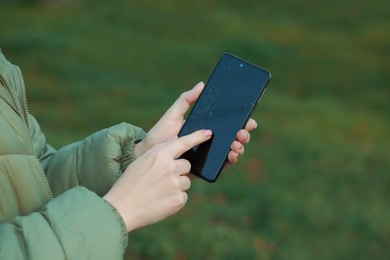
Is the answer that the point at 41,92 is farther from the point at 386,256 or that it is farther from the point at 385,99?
the point at 386,256

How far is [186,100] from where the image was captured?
7.49ft

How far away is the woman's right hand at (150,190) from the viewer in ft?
5.77

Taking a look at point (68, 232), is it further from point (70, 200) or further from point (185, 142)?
point (185, 142)

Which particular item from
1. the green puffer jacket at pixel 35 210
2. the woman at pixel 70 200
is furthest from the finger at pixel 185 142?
the green puffer jacket at pixel 35 210

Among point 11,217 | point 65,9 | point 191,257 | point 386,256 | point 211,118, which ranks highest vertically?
point 211,118

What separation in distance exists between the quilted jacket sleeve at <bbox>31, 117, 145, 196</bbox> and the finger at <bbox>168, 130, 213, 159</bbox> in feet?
Answer: 1.05

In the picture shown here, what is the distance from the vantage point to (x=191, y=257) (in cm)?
481

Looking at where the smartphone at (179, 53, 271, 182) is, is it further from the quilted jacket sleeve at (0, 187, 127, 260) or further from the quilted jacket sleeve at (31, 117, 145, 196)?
the quilted jacket sleeve at (0, 187, 127, 260)

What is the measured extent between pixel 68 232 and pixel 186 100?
763 millimetres

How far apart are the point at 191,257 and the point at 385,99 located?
6076 millimetres

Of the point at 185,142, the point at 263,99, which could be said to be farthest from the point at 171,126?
the point at 263,99

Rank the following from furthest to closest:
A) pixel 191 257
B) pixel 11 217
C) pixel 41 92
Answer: pixel 41 92 < pixel 191 257 < pixel 11 217

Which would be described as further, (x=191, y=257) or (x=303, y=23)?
(x=303, y=23)

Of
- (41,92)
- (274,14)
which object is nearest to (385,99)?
(41,92)
